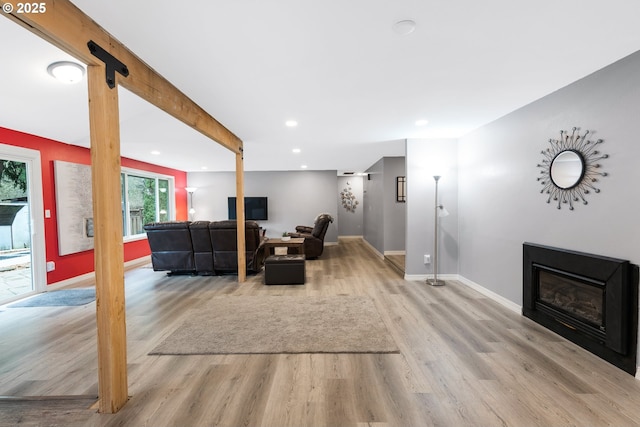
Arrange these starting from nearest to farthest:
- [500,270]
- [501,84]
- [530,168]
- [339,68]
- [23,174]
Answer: [339,68] → [501,84] → [530,168] → [500,270] → [23,174]

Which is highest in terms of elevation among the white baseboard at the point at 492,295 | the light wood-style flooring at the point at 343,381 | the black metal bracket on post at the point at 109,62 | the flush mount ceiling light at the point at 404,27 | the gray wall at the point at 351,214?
the flush mount ceiling light at the point at 404,27

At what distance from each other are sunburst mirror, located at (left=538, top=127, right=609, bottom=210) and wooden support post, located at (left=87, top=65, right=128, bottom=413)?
3855 mm

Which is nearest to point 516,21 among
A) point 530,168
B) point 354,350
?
point 530,168

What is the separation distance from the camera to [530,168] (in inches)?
124

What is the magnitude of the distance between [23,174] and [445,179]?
21.5 feet

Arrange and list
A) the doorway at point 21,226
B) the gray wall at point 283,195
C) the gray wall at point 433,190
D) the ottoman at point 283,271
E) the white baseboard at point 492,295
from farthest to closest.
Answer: the gray wall at point 283,195
the gray wall at point 433,190
the ottoman at point 283,271
the doorway at point 21,226
the white baseboard at point 492,295

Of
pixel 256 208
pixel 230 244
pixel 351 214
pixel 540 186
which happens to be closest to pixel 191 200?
pixel 256 208

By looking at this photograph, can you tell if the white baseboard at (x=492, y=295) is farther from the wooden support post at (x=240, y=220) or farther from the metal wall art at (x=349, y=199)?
the metal wall art at (x=349, y=199)

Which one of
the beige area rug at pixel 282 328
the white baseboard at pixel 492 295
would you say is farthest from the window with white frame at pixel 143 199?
the white baseboard at pixel 492 295

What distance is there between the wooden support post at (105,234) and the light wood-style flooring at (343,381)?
0.24 meters

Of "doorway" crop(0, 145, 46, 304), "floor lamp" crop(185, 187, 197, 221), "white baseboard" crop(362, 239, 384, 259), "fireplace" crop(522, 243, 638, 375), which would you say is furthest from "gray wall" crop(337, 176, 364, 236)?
"doorway" crop(0, 145, 46, 304)

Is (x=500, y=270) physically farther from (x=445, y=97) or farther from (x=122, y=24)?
(x=122, y=24)

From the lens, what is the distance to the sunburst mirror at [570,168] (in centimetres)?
246

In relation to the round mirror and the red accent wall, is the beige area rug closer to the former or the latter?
the round mirror
